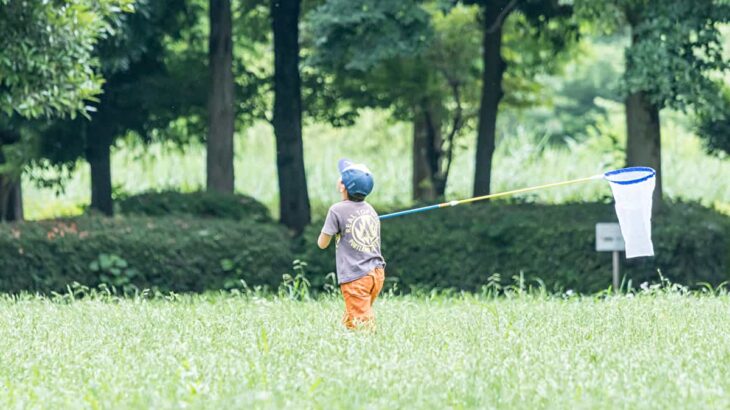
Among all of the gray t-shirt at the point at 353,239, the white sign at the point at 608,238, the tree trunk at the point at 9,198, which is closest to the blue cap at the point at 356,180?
the gray t-shirt at the point at 353,239

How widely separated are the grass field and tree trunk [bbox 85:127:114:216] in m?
9.49

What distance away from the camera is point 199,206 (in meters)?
20.1

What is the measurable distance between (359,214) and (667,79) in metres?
7.81

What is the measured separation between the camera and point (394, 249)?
18.0m

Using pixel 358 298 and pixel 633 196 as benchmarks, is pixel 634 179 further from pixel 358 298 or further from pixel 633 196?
pixel 358 298

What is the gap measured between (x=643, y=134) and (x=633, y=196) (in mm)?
8085

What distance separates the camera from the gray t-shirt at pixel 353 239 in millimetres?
9562

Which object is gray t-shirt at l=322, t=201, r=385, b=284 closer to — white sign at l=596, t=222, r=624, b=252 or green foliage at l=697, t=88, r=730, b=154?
white sign at l=596, t=222, r=624, b=252

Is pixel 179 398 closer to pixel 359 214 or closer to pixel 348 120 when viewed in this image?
pixel 359 214

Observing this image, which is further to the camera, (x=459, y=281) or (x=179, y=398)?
(x=459, y=281)

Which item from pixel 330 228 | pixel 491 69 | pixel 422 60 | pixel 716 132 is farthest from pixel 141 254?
pixel 716 132

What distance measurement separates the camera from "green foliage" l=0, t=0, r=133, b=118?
14.7 meters

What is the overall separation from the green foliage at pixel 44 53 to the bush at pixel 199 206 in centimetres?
467

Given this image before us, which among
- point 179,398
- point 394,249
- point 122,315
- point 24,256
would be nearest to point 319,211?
point 394,249
